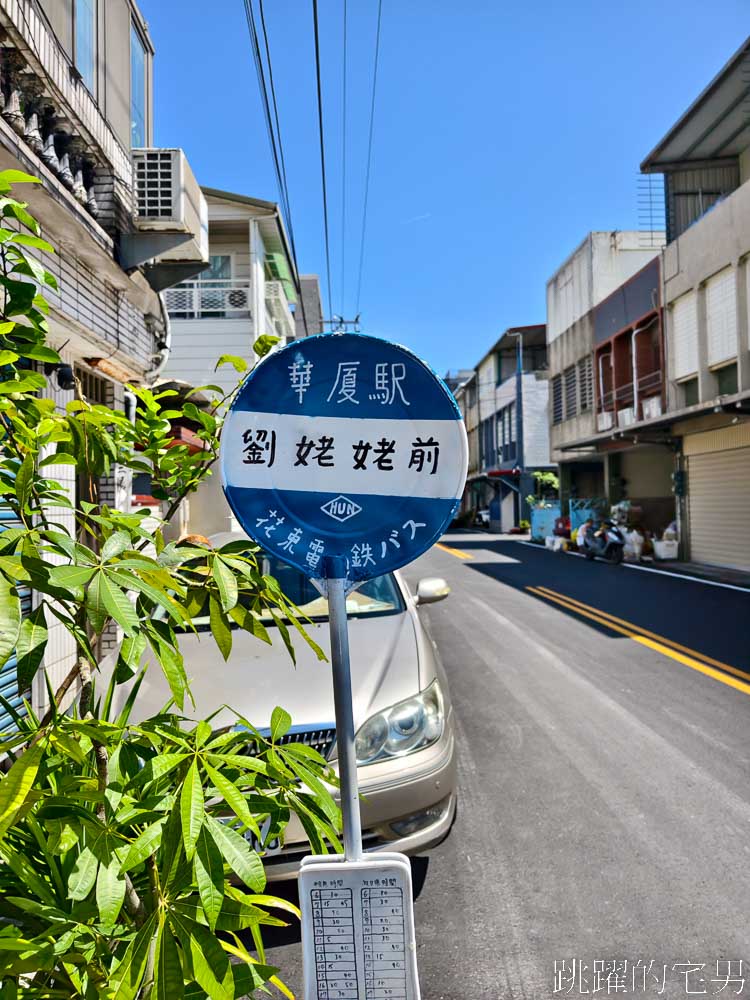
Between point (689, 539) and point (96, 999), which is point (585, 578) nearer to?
point (689, 539)

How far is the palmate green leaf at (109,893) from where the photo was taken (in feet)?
4.71

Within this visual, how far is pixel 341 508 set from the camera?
1795mm

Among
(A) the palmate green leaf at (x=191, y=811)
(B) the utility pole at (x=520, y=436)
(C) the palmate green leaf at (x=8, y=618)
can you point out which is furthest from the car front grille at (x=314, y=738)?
(B) the utility pole at (x=520, y=436)

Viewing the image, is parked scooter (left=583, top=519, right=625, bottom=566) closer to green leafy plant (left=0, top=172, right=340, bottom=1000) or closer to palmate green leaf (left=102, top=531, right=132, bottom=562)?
green leafy plant (left=0, top=172, right=340, bottom=1000)

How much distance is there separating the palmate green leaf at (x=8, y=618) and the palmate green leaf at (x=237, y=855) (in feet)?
1.72

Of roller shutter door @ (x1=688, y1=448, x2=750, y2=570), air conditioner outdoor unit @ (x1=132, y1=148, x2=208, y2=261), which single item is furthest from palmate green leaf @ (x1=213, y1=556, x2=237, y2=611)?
roller shutter door @ (x1=688, y1=448, x2=750, y2=570)

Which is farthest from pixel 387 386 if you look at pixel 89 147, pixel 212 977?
pixel 89 147

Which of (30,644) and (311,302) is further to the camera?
(311,302)

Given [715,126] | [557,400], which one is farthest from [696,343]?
[557,400]

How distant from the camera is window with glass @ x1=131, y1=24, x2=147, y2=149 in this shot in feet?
28.4

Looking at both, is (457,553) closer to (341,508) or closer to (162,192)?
(162,192)

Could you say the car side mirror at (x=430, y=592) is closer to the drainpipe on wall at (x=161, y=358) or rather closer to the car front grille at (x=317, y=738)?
the car front grille at (x=317, y=738)

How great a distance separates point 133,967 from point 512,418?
42384mm

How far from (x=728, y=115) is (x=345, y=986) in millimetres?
22861
